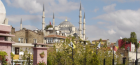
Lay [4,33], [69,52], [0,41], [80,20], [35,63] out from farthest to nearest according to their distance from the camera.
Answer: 1. [80,20]
2. [69,52]
3. [35,63]
4. [4,33]
5. [0,41]

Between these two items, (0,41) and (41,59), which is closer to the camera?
(0,41)

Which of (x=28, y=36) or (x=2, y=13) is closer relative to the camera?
(x=2, y=13)

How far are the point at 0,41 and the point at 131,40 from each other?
159 feet

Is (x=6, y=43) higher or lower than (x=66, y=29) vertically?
lower

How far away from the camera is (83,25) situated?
86375 mm

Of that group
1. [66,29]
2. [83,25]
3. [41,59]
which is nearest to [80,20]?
[83,25]

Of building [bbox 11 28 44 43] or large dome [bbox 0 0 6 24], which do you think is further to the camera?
building [bbox 11 28 44 43]

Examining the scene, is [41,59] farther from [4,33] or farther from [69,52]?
[69,52]

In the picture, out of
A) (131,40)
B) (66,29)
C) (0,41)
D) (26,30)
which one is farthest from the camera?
A: (66,29)

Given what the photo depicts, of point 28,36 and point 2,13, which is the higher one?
point 2,13

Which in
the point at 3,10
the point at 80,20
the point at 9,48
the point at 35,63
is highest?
the point at 80,20

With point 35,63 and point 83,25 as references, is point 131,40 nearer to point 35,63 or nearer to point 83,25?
point 83,25

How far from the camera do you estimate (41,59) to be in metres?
16.2

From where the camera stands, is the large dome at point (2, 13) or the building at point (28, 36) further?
the building at point (28, 36)
